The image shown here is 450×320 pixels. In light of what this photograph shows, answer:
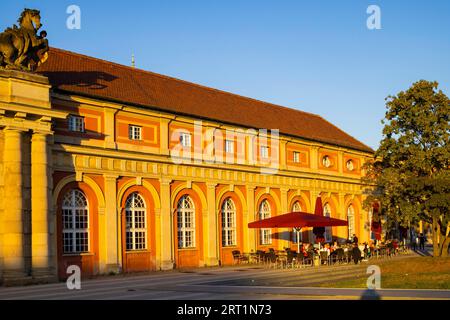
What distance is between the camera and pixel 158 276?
31016 millimetres

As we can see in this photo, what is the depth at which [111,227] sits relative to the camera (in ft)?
108

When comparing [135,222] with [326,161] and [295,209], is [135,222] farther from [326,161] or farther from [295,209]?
[326,161]

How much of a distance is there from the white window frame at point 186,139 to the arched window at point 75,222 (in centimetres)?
776

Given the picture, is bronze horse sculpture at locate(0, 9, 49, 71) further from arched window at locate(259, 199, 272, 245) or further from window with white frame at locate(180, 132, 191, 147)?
arched window at locate(259, 199, 272, 245)

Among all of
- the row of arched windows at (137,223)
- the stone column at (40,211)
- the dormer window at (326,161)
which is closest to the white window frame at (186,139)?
the row of arched windows at (137,223)

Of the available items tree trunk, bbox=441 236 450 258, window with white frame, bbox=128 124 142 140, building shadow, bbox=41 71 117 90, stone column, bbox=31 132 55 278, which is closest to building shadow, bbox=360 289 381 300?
stone column, bbox=31 132 55 278

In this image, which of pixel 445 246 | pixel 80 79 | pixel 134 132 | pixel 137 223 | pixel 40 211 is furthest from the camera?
pixel 445 246

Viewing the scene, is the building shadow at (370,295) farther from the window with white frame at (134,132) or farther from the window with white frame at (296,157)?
the window with white frame at (296,157)

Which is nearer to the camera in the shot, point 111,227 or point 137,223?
point 111,227

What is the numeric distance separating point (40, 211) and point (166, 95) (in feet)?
44.3

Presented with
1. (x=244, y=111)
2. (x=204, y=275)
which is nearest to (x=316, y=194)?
(x=244, y=111)

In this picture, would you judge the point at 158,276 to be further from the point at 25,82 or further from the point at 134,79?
the point at 134,79

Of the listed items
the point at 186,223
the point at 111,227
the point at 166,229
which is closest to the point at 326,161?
the point at 186,223

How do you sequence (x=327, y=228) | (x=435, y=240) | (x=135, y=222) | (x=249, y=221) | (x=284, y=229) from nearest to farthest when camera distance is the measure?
(x=135, y=222), (x=435, y=240), (x=249, y=221), (x=284, y=229), (x=327, y=228)
